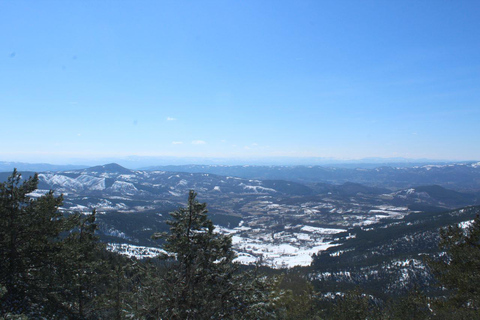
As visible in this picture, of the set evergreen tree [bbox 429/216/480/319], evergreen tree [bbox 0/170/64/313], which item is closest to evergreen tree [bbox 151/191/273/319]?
evergreen tree [bbox 0/170/64/313]

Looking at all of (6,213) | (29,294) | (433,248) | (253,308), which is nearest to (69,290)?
(29,294)

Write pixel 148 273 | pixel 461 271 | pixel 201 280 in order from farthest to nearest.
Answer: pixel 461 271, pixel 148 273, pixel 201 280

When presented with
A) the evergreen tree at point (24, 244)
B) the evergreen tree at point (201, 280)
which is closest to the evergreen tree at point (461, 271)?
the evergreen tree at point (201, 280)

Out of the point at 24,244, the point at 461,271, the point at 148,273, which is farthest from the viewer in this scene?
the point at 461,271

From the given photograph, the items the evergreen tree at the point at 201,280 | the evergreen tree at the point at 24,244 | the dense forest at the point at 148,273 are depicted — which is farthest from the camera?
the evergreen tree at the point at 24,244

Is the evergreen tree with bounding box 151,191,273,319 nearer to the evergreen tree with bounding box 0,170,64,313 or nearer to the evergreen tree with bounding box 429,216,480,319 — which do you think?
the evergreen tree with bounding box 0,170,64,313

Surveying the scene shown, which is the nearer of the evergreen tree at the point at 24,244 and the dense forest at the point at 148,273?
the dense forest at the point at 148,273

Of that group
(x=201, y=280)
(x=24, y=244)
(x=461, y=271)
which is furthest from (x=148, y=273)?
(x=461, y=271)

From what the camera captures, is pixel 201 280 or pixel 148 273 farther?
pixel 148 273

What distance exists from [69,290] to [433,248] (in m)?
232

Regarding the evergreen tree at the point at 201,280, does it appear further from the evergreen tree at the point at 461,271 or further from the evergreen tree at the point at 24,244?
the evergreen tree at the point at 461,271

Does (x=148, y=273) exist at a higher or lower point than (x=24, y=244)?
lower

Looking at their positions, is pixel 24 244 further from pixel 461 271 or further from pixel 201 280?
pixel 461 271

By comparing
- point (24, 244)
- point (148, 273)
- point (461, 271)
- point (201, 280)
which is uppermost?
point (24, 244)
